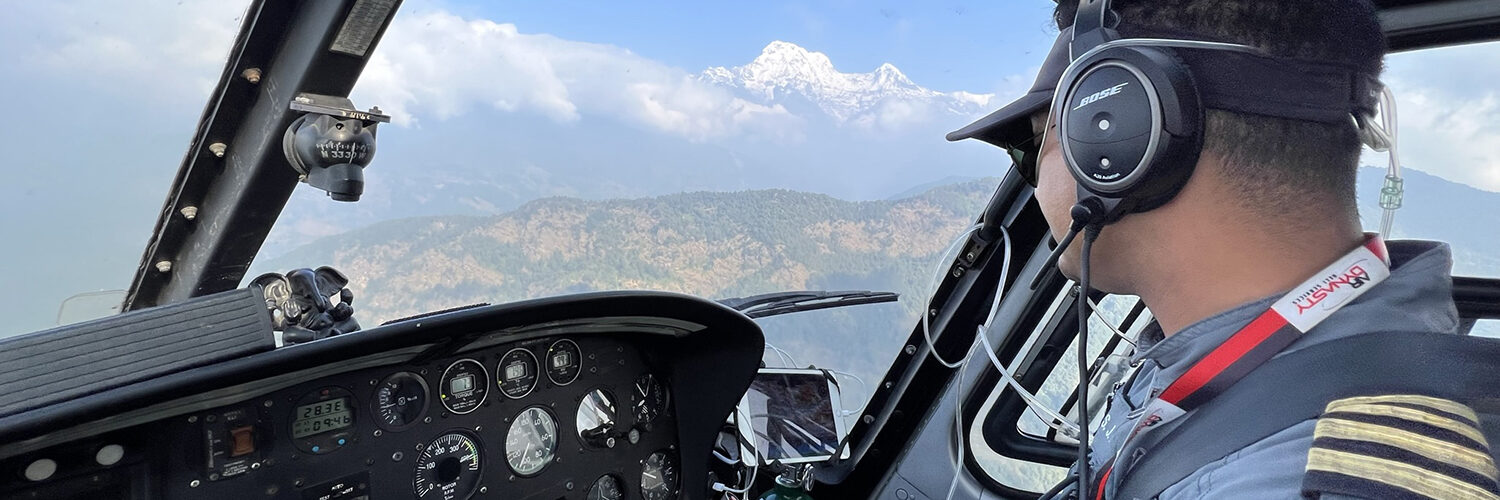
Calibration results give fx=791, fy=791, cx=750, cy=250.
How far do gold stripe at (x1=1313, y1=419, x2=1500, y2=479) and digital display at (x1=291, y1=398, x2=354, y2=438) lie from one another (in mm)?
1848

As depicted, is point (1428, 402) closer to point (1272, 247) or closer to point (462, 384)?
point (1272, 247)

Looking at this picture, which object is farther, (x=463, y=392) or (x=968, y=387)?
(x=968, y=387)

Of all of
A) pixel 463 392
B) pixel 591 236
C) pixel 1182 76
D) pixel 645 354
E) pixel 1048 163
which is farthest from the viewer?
pixel 591 236

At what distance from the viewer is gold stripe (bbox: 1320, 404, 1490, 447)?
735 millimetres

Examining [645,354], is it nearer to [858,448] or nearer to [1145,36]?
[858,448]

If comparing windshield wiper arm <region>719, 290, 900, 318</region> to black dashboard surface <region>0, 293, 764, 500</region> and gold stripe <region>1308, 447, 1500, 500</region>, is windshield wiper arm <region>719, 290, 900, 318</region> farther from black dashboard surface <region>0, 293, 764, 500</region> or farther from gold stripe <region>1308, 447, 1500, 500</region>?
gold stripe <region>1308, 447, 1500, 500</region>

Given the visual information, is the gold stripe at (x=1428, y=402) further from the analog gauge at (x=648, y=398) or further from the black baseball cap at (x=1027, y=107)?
the analog gauge at (x=648, y=398)

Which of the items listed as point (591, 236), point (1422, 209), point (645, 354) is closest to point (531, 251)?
point (591, 236)

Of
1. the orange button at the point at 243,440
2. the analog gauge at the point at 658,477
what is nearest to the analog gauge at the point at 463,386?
the orange button at the point at 243,440

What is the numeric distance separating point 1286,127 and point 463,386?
5.92 feet

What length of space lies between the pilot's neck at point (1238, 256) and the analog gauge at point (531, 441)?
1.64 m

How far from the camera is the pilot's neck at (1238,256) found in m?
0.92

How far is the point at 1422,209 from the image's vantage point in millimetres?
1705

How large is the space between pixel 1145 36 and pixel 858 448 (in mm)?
2078
